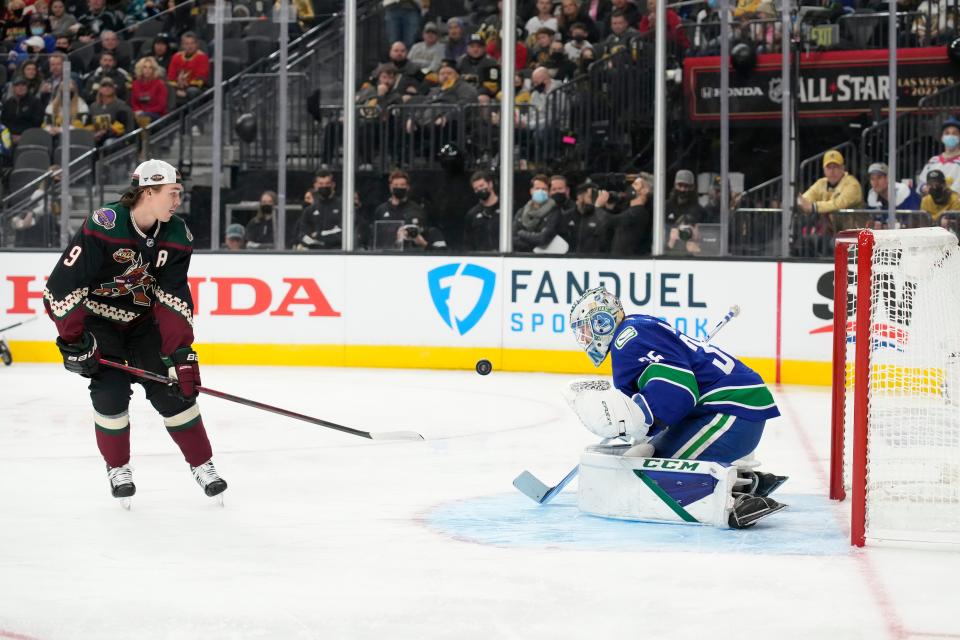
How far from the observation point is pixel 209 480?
4.59 metres

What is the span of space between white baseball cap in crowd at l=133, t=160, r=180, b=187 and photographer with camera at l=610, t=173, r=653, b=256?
→ 5075 mm

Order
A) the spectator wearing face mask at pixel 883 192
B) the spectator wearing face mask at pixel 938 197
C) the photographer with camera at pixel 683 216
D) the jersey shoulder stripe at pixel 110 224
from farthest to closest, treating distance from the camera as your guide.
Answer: the photographer with camera at pixel 683 216 < the spectator wearing face mask at pixel 883 192 < the spectator wearing face mask at pixel 938 197 < the jersey shoulder stripe at pixel 110 224

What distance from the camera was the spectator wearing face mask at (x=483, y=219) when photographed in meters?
9.50

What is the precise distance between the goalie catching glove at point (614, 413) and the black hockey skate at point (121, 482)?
1454 mm

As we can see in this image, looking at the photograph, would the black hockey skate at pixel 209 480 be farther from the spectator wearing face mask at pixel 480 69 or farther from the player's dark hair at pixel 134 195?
the spectator wearing face mask at pixel 480 69

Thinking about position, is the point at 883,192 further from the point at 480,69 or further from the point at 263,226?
the point at 263,226

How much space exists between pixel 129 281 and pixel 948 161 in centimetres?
569

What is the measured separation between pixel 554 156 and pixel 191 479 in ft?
16.1

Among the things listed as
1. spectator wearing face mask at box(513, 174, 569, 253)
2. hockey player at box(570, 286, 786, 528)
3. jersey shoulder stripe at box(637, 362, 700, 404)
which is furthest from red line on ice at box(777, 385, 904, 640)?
spectator wearing face mask at box(513, 174, 569, 253)

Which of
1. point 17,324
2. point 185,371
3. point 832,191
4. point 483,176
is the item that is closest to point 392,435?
point 185,371

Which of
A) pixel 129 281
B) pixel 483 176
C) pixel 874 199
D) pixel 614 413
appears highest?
pixel 483 176

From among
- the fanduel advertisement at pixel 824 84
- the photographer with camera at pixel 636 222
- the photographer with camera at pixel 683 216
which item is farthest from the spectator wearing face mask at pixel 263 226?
the fanduel advertisement at pixel 824 84

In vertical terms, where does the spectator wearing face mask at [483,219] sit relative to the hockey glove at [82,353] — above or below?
above

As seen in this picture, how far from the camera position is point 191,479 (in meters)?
5.17
